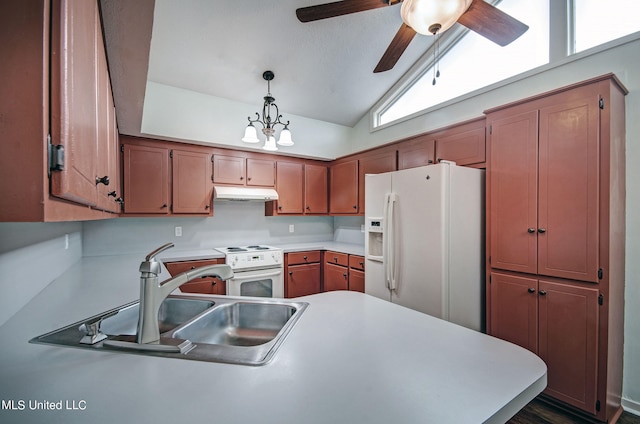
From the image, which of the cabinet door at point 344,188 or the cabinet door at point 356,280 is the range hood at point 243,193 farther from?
the cabinet door at point 356,280

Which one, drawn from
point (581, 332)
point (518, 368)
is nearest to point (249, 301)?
point (518, 368)

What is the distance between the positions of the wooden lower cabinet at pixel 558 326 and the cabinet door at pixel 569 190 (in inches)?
5.1

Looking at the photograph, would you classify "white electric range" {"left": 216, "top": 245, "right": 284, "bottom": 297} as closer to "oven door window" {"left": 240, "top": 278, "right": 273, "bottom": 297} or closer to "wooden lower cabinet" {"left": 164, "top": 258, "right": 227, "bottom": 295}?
"oven door window" {"left": 240, "top": 278, "right": 273, "bottom": 297}

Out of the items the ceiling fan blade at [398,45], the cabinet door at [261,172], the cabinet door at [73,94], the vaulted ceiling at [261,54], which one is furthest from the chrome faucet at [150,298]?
the cabinet door at [261,172]

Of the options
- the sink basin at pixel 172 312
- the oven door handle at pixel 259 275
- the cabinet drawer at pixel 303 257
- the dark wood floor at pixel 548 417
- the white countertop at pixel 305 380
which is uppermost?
the white countertop at pixel 305 380

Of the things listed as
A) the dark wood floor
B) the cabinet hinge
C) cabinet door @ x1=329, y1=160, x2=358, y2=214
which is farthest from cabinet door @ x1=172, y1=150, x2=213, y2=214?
the dark wood floor

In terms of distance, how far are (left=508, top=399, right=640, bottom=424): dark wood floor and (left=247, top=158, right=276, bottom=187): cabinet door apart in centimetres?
321

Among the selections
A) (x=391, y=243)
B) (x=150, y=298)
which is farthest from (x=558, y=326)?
(x=150, y=298)

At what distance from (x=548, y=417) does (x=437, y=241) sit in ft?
4.40

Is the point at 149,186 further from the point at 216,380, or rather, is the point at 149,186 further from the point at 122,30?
the point at 216,380

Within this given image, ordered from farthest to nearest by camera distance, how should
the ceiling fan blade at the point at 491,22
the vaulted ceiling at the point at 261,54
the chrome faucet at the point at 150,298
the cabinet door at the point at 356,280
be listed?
the cabinet door at the point at 356,280, the vaulted ceiling at the point at 261,54, the ceiling fan blade at the point at 491,22, the chrome faucet at the point at 150,298

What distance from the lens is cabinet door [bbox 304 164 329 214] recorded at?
12.8 ft

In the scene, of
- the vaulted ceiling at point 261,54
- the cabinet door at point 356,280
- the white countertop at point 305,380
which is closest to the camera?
the white countertop at point 305,380

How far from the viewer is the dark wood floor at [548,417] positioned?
1745 millimetres
